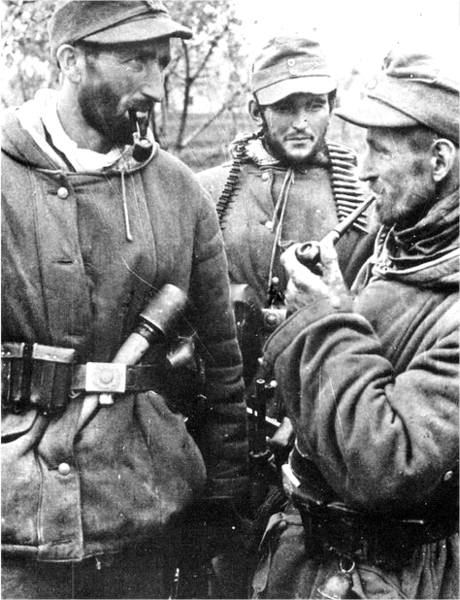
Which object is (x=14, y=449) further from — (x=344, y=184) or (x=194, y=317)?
(x=344, y=184)

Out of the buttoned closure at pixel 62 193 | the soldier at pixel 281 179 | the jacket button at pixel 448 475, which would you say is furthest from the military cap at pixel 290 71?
the jacket button at pixel 448 475

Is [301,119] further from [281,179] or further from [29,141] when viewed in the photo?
[29,141]

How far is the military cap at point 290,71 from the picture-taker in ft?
14.9

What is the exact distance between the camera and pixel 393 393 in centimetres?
256

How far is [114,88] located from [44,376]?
1110 millimetres

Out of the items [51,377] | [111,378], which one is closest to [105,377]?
[111,378]

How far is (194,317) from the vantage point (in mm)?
3797

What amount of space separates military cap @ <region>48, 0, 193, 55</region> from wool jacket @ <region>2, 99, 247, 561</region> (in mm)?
411

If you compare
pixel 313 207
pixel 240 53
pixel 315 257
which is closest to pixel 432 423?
pixel 315 257

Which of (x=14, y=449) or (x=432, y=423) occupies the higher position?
(x=432, y=423)

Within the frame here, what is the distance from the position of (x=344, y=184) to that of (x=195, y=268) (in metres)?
1.24

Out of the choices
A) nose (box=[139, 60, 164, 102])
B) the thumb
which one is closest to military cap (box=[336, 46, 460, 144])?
the thumb

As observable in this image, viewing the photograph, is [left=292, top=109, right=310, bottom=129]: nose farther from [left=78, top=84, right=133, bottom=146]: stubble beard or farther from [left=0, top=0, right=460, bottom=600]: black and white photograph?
[left=78, top=84, right=133, bottom=146]: stubble beard

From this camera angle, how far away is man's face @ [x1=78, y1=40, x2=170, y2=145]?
3.45 meters
